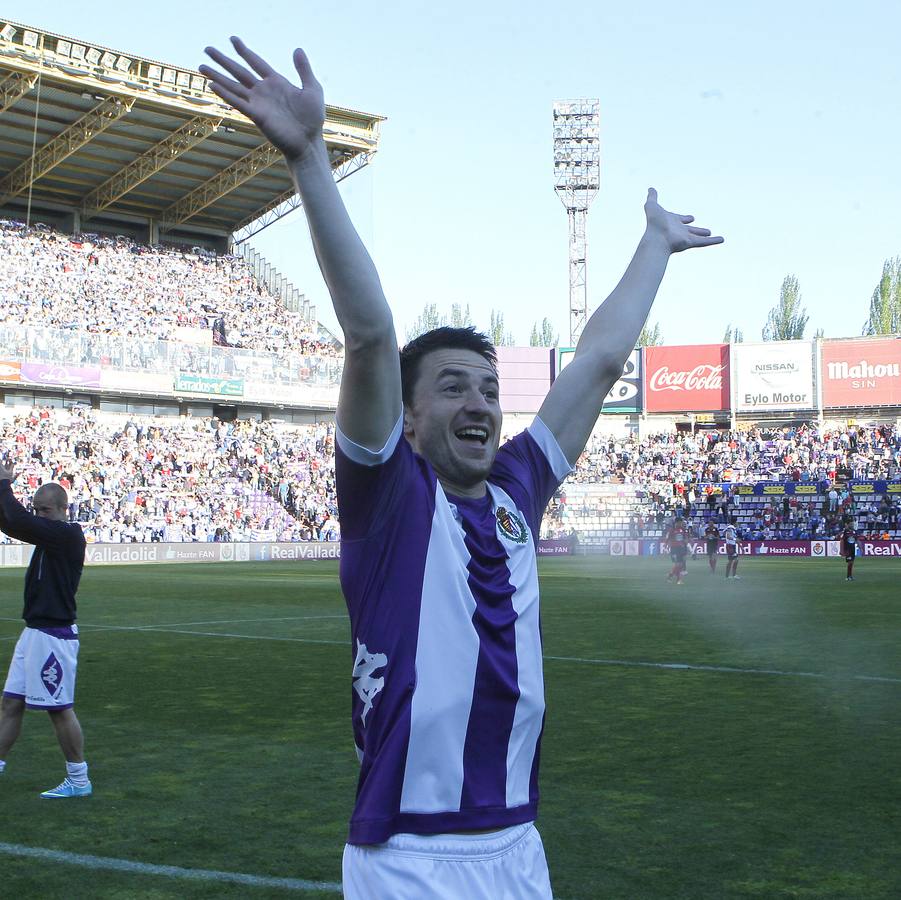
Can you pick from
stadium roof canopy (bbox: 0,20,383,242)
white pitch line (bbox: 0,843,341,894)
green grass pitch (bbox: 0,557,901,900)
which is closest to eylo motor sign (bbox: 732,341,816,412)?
stadium roof canopy (bbox: 0,20,383,242)

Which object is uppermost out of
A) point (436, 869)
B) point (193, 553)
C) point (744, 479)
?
point (744, 479)

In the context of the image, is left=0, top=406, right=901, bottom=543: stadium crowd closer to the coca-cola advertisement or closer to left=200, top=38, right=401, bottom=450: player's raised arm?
the coca-cola advertisement

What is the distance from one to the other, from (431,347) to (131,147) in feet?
183

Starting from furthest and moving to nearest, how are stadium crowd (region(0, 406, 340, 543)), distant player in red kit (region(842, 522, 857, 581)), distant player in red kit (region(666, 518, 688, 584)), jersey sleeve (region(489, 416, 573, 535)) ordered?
stadium crowd (region(0, 406, 340, 543)) → distant player in red kit (region(842, 522, 857, 581)) → distant player in red kit (region(666, 518, 688, 584)) → jersey sleeve (region(489, 416, 573, 535))

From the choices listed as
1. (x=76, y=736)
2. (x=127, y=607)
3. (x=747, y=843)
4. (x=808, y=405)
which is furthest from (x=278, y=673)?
(x=808, y=405)

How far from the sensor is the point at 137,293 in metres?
56.5

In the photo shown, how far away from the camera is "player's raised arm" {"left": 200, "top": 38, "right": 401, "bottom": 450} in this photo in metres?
2.43

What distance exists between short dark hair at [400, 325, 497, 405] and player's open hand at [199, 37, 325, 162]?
0.60 metres

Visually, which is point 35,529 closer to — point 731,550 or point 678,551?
point 678,551

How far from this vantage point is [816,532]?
2016 inches

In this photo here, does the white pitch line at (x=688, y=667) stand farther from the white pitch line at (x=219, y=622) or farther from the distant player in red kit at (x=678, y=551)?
the distant player in red kit at (x=678, y=551)

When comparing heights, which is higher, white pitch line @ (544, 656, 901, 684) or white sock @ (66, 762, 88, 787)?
white sock @ (66, 762, 88, 787)

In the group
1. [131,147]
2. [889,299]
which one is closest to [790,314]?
[889,299]

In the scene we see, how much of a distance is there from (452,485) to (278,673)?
11.1 metres
